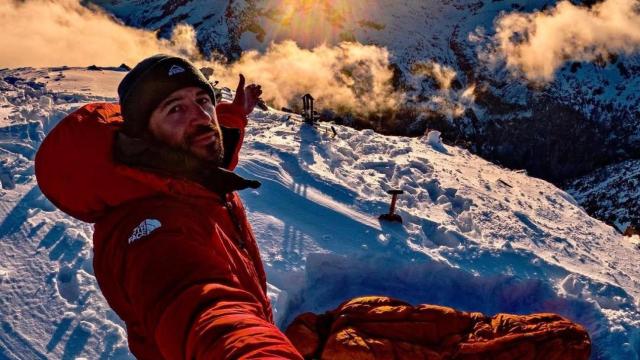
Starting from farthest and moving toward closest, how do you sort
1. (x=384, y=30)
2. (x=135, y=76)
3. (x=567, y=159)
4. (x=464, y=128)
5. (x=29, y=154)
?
(x=384, y=30) → (x=464, y=128) → (x=567, y=159) → (x=29, y=154) → (x=135, y=76)

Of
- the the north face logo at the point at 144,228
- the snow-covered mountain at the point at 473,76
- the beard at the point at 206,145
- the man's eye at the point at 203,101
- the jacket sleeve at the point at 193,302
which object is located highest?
the snow-covered mountain at the point at 473,76

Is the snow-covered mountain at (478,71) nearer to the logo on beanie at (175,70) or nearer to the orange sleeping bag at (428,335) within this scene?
the orange sleeping bag at (428,335)

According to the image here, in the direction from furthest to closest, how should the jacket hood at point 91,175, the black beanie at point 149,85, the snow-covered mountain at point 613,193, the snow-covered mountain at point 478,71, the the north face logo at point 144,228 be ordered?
the snow-covered mountain at point 478,71 → the snow-covered mountain at point 613,193 → the black beanie at point 149,85 → the jacket hood at point 91,175 → the the north face logo at point 144,228

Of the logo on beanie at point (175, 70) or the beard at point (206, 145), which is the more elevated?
the logo on beanie at point (175, 70)

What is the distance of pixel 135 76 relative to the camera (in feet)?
6.29

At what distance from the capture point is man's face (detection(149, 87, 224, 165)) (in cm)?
180

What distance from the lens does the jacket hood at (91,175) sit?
1.73 meters

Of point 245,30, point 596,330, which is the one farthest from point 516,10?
point 596,330

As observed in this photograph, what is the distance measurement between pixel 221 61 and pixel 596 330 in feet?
428

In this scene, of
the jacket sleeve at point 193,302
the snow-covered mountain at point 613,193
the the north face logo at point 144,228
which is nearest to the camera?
the jacket sleeve at point 193,302

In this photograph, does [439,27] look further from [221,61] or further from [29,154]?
[29,154]

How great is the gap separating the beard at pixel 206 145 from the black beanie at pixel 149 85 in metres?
0.19

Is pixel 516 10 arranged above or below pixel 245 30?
above

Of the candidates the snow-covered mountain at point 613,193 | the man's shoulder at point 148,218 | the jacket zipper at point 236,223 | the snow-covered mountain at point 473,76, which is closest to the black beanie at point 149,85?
the man's shoulder at point 148,218
